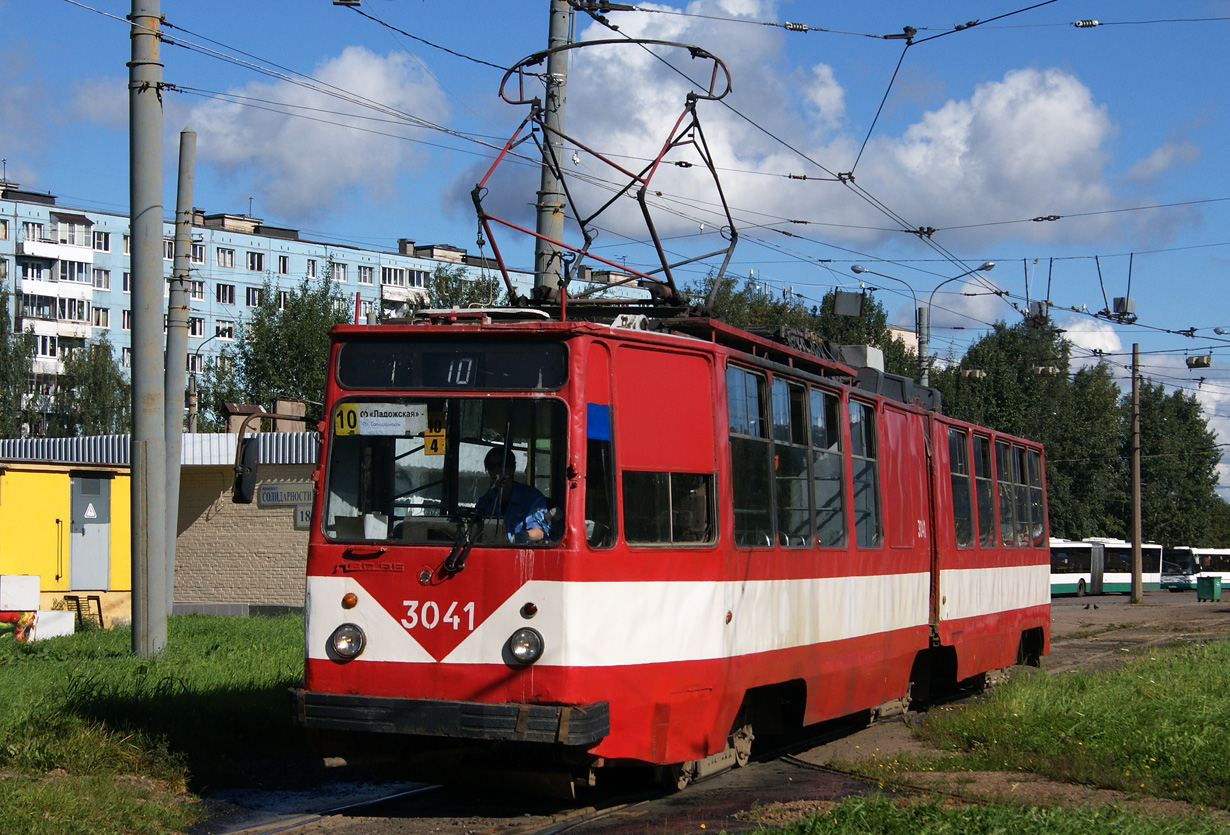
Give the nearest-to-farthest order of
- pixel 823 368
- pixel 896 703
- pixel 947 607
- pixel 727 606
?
pixel 727 606
pixel 823 368
pixel 896 703
pixel 947 607

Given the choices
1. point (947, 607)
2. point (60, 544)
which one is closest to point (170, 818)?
point (947, 607)

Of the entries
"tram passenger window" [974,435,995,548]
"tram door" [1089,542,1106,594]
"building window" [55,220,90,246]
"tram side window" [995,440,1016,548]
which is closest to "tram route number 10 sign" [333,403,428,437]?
"tram passenger window" [974,435,995,548]

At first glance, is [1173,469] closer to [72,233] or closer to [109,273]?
[109,273]

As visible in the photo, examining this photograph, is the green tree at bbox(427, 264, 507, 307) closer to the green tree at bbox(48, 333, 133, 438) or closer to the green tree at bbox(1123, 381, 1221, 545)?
the green tree at bbox(48, 333, 133, 438)

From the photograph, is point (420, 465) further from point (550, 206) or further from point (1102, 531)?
point (1102, 531)

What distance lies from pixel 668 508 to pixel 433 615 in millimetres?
1479

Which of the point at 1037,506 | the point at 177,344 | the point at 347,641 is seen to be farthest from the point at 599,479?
the point at 1037,506

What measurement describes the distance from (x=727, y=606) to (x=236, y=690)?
5.06 metres

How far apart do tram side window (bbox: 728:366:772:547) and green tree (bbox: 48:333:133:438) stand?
2475 inches

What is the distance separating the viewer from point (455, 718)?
22.9ft

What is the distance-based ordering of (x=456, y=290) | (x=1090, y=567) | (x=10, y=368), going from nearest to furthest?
(x=456, y=290) < (x=1090, y=567) < (x=10, y=368)

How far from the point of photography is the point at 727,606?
7.97 m

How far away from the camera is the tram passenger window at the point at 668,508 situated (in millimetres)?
7461

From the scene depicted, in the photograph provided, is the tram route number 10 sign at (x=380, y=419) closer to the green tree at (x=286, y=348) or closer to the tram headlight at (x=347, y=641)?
the tram headlight at (x=347, y=641)
